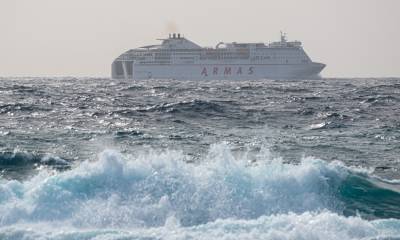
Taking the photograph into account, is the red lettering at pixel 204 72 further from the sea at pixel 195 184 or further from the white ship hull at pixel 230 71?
the sea at pixel 195 184

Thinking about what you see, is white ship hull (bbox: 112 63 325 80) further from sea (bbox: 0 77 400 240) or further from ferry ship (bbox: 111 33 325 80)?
sea (bbox: 0 77 400 240)

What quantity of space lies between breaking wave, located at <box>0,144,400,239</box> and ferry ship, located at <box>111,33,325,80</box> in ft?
323

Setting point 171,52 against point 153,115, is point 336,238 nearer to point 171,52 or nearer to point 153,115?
point 153,115

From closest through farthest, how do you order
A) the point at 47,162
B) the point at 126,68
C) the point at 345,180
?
the point at 345,180 → the point at 47,162 → the point at 126,68

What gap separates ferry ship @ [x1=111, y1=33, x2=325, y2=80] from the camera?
112m

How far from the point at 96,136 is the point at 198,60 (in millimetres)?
95830

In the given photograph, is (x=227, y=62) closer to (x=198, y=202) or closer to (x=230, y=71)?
(x=230, y=71)

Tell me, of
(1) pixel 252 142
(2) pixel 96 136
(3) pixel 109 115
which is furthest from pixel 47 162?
(3) pixel 109 115

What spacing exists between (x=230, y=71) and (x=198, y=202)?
101860 mm

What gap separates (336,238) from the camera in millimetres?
9641

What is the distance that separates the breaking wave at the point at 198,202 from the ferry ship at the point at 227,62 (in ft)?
323

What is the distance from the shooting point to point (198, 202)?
450 inches

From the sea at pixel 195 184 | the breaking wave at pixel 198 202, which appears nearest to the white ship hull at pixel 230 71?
the sea at pixel 195 184

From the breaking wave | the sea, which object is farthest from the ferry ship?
the breaking wave
